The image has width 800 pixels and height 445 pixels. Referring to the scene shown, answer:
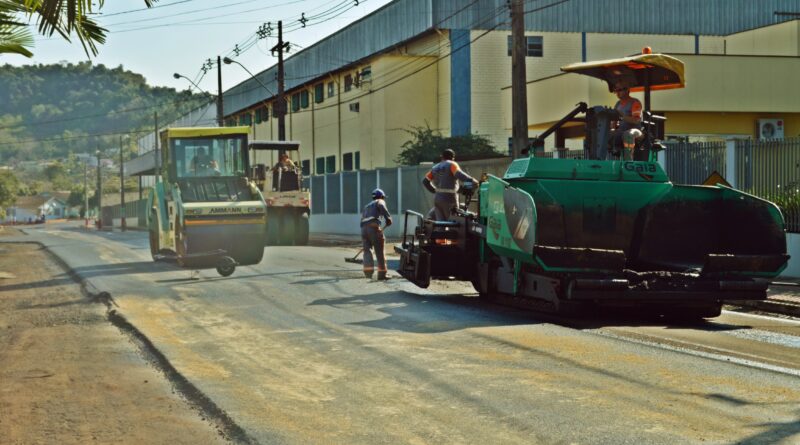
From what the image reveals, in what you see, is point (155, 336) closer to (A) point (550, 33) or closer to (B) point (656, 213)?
(B) point (656, 213)

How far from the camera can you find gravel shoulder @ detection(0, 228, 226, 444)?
7340 mm

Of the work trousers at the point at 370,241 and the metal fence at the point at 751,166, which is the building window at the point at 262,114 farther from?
the work trousers at the point at 370,241

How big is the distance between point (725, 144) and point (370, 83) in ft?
100

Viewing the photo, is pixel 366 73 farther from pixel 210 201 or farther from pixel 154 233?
pixel 210 201

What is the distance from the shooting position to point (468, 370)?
9.20m

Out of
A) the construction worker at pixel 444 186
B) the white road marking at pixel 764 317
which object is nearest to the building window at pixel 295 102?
the construction worker at pixel 444 186

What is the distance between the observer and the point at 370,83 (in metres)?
50.2

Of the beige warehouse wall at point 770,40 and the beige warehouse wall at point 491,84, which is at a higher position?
the beige warehouse wall at point 770,40

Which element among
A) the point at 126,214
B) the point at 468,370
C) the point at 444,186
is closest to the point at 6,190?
the point at 126,214

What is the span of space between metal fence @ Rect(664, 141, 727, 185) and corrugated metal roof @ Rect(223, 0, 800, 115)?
71.6 feet

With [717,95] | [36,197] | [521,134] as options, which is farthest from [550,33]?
[36,197]

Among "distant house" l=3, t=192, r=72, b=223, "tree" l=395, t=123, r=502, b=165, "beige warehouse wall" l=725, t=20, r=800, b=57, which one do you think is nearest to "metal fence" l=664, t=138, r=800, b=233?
"tree" l=395, t=123, r=502, b=165

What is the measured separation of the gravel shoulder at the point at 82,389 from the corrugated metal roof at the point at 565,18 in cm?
3243

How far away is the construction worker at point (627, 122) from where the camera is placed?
13.3 metres
